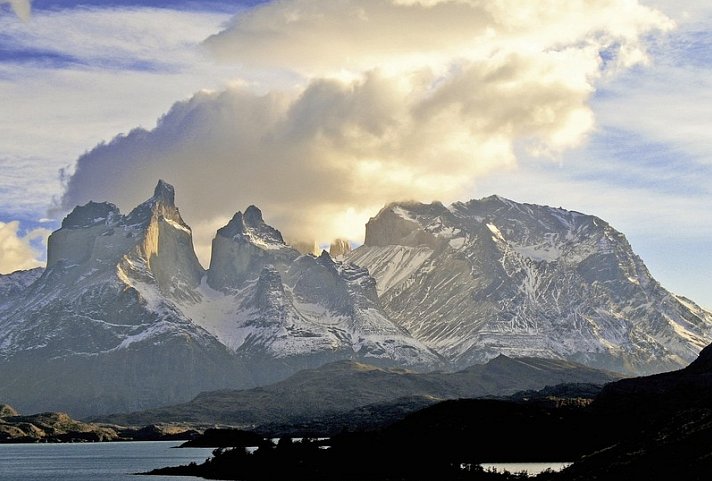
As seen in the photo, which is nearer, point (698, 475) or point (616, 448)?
point (698, 475)

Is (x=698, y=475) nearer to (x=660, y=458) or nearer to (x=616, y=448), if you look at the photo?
(x=660, y=458)

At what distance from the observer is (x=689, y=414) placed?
199 meters

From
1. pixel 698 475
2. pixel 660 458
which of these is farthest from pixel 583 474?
pixel 698 475

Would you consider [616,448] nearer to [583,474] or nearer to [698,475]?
[583,474]

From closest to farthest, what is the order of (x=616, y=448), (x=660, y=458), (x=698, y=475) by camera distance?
(x=698, y=475), (x=660, y=458), (x=616, y=448)

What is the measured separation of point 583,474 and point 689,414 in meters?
27.2

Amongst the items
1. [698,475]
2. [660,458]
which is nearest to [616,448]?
[660,458]

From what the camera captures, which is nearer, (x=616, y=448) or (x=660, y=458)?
(x=660, y=458)

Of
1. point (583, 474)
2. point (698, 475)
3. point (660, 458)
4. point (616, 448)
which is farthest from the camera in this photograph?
point (616, 448)

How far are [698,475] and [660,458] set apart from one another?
46.5 feet

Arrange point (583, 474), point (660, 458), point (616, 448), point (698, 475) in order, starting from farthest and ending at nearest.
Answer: point (616, 448), point (583, 474), point (660, 458), point (698, 475)

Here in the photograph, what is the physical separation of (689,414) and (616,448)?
12.8m

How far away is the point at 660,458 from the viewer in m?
167

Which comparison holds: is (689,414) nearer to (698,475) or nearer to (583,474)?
(583,474)
